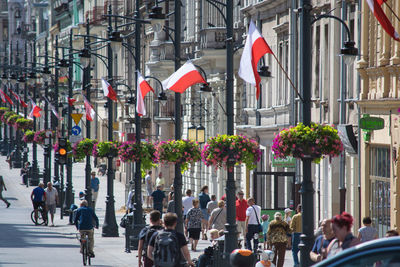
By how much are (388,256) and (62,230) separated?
31.4 m

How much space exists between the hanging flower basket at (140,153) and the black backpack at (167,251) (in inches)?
652

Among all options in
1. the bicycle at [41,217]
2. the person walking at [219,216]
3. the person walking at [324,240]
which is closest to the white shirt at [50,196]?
the bicycle at [41,217]

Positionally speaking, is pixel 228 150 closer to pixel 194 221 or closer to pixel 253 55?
pixel 253 55

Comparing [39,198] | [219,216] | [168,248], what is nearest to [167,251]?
[168,248]

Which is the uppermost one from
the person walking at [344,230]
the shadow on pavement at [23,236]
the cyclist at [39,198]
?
the person walking at [344,230]

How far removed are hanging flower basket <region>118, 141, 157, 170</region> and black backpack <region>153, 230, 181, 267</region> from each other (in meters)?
16.6

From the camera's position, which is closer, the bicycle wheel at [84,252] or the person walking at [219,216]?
the bicycle wheel at [84,252]

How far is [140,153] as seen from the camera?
101 feet

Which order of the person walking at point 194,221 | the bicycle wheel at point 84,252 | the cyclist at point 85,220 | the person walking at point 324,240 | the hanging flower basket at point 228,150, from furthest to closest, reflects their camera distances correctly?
1. the person walking at point 194,221
2. the cyclist at point 85,220
3. the bicycle wheel at point 84,252
4. the hanging flower basket at point 228,150
5. the person walking at point 324,240

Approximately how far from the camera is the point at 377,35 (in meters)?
26.3

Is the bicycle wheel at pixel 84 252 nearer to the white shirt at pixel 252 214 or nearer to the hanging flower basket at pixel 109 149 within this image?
the white shirt at pixel 252 214

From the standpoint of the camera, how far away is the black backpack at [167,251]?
1422cm

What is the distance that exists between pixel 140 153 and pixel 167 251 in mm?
16764

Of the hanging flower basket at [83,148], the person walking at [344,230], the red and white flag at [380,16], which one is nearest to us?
the person walking at [344,230]
